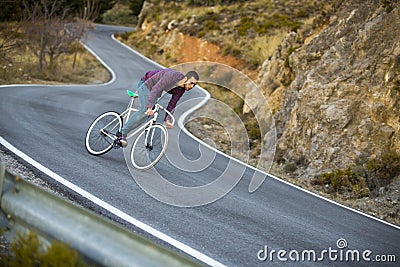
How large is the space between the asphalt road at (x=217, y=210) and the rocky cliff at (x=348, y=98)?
2839 mm

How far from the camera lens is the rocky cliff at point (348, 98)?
12195 mm

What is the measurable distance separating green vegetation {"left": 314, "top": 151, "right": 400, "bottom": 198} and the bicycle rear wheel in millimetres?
5112

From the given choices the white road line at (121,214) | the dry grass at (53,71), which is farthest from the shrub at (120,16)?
the white road line at (121,214)

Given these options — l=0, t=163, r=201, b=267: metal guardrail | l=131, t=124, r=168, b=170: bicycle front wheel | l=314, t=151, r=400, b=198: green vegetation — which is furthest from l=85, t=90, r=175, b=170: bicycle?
l=0, t=163, r=201, b=267: metal guardrail

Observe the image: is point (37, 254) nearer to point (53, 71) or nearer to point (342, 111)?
point (342, 111)

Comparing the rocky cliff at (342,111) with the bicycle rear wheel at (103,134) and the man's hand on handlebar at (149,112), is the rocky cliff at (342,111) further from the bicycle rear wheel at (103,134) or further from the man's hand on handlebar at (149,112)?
the bicycle rear wheel at (103,134)

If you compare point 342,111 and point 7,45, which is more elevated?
point 7,45

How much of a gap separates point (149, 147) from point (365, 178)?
5.57 metres

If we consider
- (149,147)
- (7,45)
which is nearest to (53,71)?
(7,45)

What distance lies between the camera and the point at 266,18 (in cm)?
3228

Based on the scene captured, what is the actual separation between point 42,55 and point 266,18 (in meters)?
14.6

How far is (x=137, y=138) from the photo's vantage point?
334 inches

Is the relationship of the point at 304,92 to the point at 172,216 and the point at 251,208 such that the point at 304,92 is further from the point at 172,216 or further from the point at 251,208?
the point at 172,216

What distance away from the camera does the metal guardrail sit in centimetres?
300
